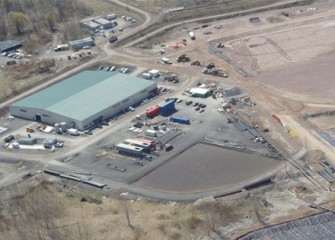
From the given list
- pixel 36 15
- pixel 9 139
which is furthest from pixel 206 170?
pixel 36 15

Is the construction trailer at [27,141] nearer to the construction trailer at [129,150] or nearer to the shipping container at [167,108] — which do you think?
the construction trailer at [129,150]

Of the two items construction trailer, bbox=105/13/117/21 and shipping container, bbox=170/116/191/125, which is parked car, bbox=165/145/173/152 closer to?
shipping container, bbox=170/116/191/125

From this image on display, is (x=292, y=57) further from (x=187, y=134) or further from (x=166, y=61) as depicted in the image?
(x=187, y=134)

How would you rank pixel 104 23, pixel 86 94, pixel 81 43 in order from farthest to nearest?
1. pixel 104 23
2. pixel 81 43
3. pixel 86 94

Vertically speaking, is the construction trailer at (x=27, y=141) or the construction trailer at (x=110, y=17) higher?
the construction trailer at (x=110, y=17)

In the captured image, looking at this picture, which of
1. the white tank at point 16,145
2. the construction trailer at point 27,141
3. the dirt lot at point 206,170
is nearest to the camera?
the dirt lot at point 206,170

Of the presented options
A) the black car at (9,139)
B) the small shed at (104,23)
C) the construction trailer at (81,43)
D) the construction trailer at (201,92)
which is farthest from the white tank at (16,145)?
the small shed at (104,23)

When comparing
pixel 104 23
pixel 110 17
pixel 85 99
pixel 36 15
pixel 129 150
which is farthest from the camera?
pixel 36 15

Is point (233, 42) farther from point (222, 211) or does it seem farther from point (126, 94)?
point (222, 211)
